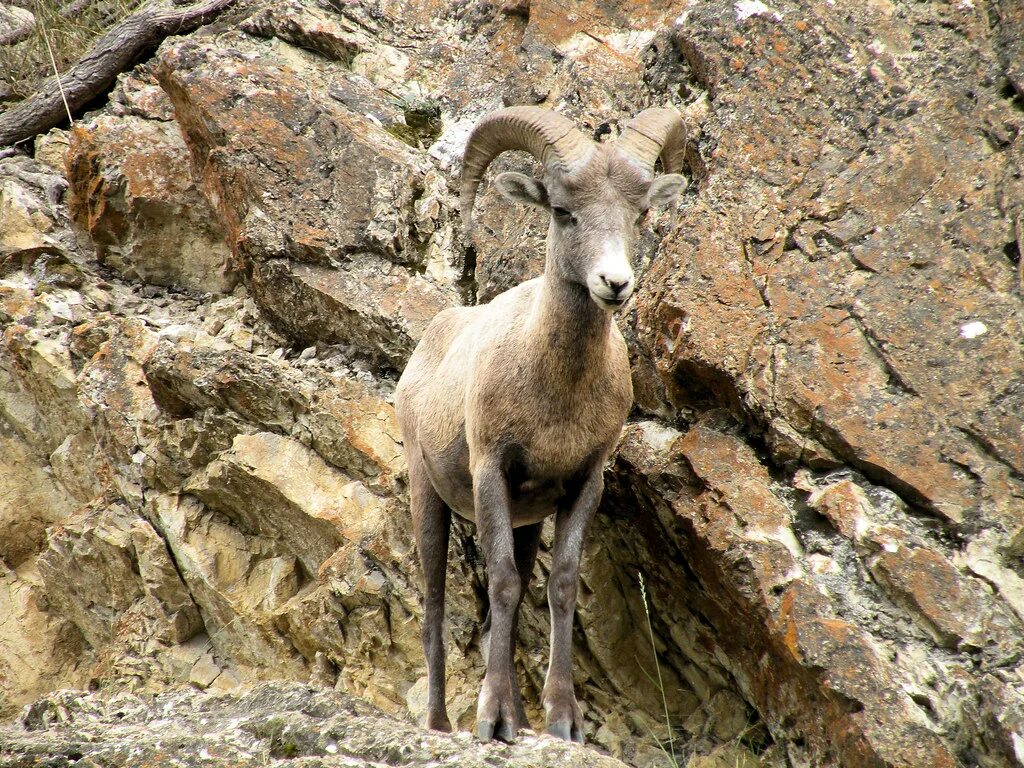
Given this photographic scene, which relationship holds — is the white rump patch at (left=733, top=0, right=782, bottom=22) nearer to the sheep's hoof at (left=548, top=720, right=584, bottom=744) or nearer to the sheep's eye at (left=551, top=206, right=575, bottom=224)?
the sheep's eye at (left=551, top=206, right=575, bottom=224)

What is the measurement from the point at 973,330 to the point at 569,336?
2.40 m

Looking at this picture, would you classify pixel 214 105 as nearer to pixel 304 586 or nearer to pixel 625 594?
pixel 304 586

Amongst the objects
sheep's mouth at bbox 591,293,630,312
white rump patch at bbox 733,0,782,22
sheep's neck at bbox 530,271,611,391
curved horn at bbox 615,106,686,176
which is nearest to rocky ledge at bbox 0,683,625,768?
sheep's neck at bbox 530,271,611,391

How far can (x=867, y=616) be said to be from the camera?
18.2 feet

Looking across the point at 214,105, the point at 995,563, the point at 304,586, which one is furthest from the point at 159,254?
the point at 995,563

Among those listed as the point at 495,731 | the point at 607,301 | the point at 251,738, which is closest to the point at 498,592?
the point at 495,731

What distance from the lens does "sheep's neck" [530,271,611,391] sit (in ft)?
18.7

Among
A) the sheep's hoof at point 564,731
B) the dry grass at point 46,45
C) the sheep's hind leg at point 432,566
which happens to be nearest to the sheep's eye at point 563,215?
the sheep's hind leg at point 432,566

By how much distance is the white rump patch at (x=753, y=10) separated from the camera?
7.48 metres

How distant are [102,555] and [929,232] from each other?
6.62 m

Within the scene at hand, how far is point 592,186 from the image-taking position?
5.60 m

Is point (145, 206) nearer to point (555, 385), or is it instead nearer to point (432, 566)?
point (432, 566)

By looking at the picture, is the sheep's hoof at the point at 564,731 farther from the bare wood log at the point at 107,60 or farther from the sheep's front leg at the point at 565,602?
the bare wood log at the point at 107,60

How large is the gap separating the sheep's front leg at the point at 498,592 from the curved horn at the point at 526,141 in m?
1.67
